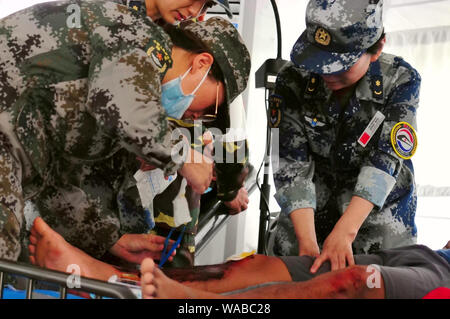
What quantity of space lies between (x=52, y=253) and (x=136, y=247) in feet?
1.26

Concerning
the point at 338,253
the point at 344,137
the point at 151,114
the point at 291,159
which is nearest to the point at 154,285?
the point at 151,114

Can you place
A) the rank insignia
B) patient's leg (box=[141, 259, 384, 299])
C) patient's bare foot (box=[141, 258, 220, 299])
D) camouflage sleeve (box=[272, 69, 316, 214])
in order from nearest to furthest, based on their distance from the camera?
patient's bare foot (box=[141, 258, 220, 299])
patient's leg (box=[141, 259, 384, 299])
the rank insignia
camouflage sleeve (box=[272, 69, 316, 214])

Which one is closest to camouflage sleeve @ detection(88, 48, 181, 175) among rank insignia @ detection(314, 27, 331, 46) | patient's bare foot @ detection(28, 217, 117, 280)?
patient's bare foot @ detection(28, 217, 117, 280)

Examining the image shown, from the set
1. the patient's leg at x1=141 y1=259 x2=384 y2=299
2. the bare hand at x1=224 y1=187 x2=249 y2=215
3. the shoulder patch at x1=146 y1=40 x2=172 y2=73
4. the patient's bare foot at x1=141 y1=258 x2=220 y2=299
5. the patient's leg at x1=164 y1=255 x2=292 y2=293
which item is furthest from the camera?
the bare hand at x1=224 y1=187 x2=249 y2=215

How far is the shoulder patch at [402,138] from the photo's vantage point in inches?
58.7

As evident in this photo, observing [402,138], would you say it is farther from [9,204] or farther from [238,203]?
[9,204]

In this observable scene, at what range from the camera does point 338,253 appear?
1.41 m

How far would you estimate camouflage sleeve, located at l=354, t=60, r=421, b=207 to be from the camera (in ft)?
4.85

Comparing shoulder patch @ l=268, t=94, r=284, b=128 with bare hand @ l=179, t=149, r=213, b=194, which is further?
shoulder patch @ l=268, t=94, r=284, b=128

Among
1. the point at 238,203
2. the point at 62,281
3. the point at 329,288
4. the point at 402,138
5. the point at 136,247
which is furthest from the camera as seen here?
the point at 238,203

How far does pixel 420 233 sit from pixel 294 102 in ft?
5.59

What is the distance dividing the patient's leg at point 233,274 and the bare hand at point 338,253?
11 cm

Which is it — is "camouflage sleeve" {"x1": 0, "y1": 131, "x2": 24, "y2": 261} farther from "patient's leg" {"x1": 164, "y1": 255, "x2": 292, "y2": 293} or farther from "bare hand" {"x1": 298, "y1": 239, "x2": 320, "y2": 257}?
"bare hand" {"x1": 298, "y1": 239, "x2": 320, "y2": 257}
